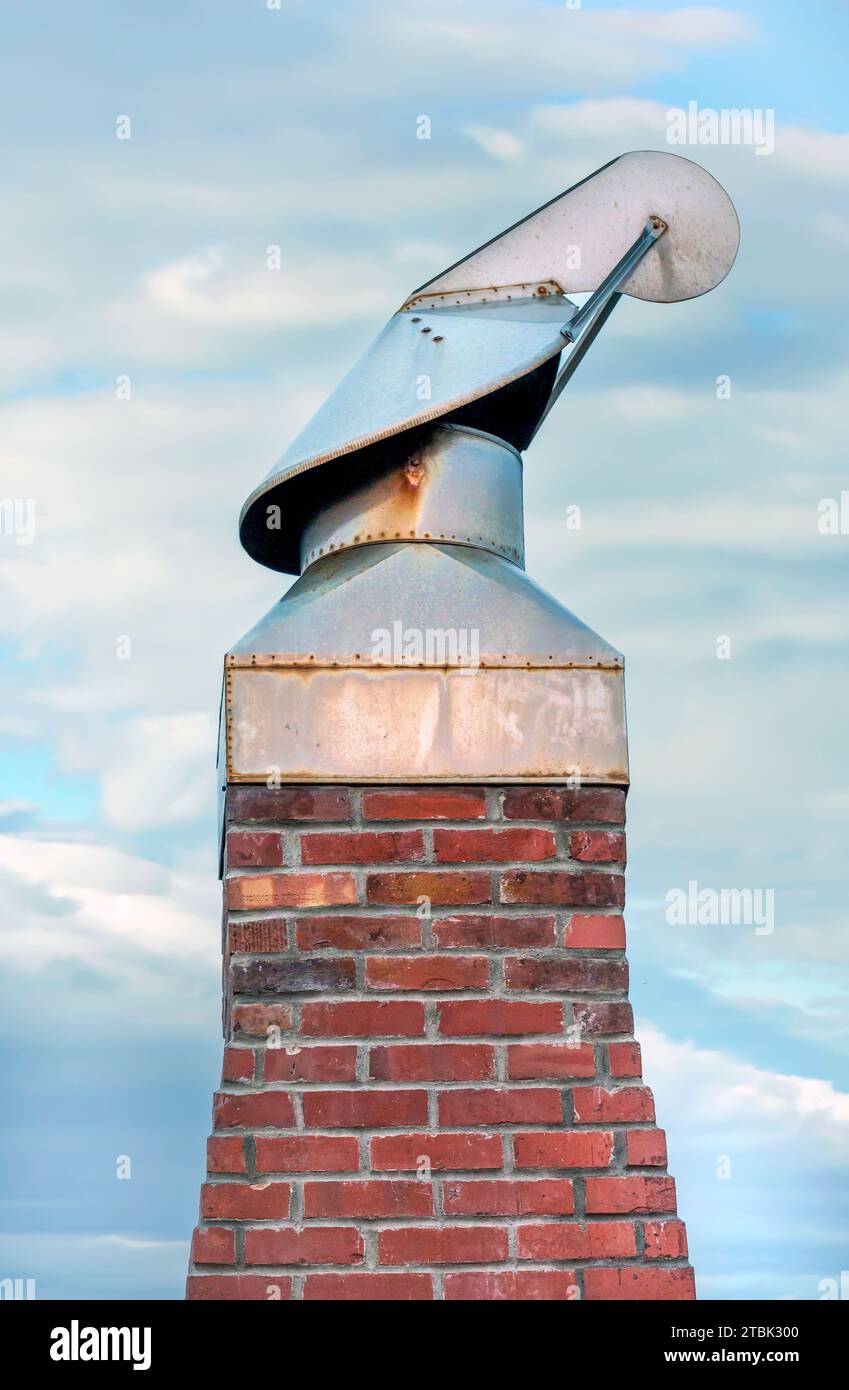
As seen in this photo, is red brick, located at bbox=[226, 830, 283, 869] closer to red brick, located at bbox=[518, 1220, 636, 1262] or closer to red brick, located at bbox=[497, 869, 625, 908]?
red brick, located at bbox=[497, 869, 625, 908]

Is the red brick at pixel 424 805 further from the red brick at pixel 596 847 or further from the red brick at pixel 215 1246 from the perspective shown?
the red brick at pixel 215 1246

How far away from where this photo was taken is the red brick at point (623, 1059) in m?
3.23

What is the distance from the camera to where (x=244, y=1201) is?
10.1 feet

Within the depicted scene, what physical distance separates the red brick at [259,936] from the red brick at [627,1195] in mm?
699

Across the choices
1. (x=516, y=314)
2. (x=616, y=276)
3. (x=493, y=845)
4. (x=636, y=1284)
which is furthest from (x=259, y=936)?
(x=616, y=276)

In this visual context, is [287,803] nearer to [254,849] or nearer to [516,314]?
[254,849]

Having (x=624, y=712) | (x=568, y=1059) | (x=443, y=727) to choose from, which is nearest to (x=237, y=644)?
(x=443, y=727)

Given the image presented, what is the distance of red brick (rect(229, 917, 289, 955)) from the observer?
127 inches

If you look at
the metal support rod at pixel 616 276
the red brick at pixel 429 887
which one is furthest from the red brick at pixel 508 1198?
the metal support rod at pixel 616 276

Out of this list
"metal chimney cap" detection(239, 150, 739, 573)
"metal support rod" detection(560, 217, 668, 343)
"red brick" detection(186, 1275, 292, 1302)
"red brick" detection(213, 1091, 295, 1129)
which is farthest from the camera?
"metal support rod" detection(560, 217, 668, 343)

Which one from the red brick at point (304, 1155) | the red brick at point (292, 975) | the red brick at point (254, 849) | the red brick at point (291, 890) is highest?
the red brick at point (254, 849)

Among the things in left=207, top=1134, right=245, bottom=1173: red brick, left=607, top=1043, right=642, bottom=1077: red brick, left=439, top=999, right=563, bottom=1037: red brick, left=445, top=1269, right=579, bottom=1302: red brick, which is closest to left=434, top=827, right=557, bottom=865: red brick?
left=439, top=999, right=563, bottom=1037: red brick

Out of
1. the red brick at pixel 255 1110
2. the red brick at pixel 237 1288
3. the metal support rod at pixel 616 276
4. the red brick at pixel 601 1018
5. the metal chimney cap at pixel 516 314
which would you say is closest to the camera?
the red brick at pixel 237 1288

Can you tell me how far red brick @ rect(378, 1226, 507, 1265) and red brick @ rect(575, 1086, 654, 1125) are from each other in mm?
263
